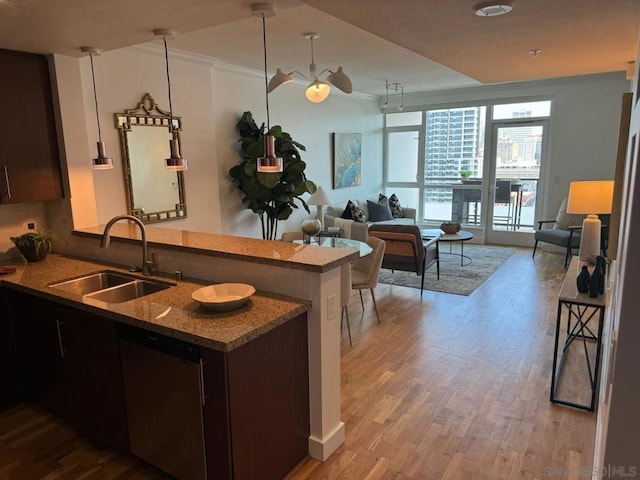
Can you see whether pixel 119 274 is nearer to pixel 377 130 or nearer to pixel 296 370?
pixel 296 370

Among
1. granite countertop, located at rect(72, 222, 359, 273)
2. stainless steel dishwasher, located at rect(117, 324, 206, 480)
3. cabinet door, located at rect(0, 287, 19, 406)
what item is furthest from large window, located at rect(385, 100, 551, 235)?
cabinet door, located at rect(0, 287, 19, 406)

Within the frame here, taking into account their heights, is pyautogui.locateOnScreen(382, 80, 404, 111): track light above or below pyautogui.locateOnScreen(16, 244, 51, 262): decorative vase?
above

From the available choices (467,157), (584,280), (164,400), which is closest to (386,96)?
(467,157)

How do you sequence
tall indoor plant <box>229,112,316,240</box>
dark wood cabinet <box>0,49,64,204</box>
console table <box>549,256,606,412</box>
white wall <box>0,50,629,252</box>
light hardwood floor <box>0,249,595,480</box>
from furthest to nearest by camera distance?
tall indoor plant <box>229,112,316,240</box> < white wall <box>0,50,629,252</box> < dark wood cabinet <box>0,49,64,204</box> < console table <box>549,256,606,412</box> < light hardwood floor <box>0,249,595,480</box>

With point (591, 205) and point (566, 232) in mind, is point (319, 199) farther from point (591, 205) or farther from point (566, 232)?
point (566, 232)

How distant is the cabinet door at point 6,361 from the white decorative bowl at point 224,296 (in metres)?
1.49

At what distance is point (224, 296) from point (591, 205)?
2743 millimetres

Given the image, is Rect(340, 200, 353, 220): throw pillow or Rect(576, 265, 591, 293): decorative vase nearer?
Rect(576, 265, 591, 293): decorative vase

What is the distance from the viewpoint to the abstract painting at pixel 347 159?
726cm

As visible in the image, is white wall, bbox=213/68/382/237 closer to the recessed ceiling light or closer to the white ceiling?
the white ceiling

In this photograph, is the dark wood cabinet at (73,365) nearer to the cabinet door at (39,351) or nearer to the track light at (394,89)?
the cabinet door at (39,351)

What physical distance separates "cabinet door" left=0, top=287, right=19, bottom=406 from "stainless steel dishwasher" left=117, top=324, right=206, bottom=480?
1.19m

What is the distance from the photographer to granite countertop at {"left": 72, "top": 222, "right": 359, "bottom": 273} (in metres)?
2.16

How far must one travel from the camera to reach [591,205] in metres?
3.20
